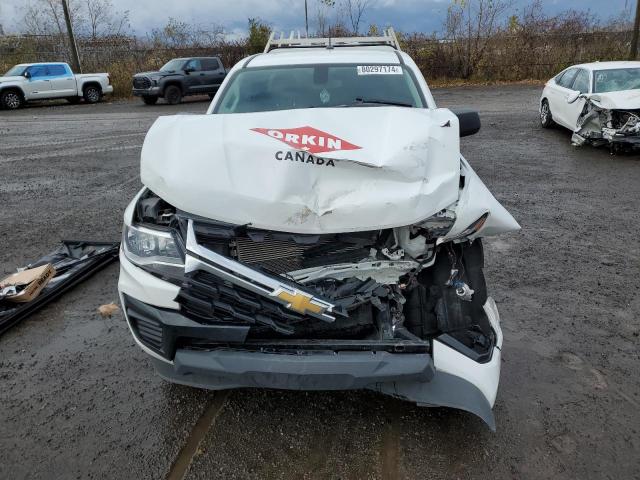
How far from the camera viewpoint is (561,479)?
7.90 feet

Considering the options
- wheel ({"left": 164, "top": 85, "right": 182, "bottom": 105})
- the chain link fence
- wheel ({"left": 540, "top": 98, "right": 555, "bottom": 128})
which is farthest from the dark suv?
wheel ({"left": 540, "top": 98, "right": 555, "bottom": 128})

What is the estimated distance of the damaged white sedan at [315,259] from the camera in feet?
7.84

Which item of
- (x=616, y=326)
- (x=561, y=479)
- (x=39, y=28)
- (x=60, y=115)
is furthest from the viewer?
(x=39, y=28)

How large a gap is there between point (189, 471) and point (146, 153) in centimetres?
166

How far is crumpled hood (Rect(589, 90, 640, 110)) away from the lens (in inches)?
347

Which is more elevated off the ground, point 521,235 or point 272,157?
point 272,157

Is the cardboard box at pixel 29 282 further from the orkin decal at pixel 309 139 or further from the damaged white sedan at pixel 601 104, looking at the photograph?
the damaged white sedan at pixel 601 104

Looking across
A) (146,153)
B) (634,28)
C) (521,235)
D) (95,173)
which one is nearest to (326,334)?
(146,153)

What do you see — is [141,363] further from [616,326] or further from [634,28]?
[634,28]

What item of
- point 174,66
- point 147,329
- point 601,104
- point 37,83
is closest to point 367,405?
point 147,329

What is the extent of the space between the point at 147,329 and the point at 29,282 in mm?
2199

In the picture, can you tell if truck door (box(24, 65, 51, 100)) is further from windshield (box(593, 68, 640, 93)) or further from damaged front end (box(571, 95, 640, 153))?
windshield (box(593, 68, 640, 93))

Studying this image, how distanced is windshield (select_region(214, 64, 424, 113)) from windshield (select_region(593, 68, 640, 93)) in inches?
277

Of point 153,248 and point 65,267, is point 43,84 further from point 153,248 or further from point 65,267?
point 153,248
